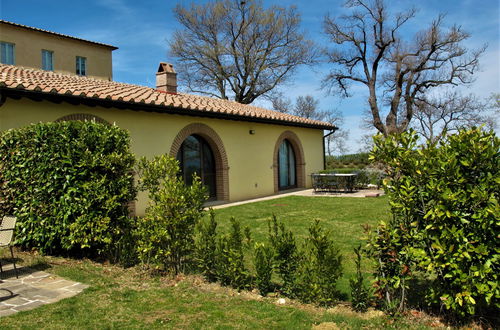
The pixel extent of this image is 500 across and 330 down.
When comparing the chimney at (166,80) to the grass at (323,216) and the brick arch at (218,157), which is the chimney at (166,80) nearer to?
the brick arch at (218,157)

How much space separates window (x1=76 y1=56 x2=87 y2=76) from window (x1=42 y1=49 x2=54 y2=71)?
5.68 ft

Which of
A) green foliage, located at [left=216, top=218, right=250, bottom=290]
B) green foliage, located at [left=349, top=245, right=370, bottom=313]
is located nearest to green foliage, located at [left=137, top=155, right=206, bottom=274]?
green foliage, located at [left=216, top=218, right=250, bottom=290]

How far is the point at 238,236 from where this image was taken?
15.4 ft

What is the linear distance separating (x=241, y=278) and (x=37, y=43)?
2382cm

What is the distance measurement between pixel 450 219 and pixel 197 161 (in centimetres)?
1053

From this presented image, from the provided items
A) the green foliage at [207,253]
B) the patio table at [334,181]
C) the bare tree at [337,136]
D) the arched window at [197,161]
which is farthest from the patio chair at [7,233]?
the bare tree at [337,136]

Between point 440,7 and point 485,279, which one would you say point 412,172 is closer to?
point 485,279

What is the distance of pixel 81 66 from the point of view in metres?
25.5

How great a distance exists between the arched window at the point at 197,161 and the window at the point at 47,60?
1544cm

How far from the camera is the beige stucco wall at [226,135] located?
8477mm

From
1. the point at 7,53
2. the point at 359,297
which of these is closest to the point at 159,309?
the point at 359,297

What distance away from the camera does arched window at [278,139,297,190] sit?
17.6m

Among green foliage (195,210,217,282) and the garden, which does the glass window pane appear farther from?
green foliage (195,210,217,282)

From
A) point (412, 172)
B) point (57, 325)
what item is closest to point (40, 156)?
point (57, 325)
